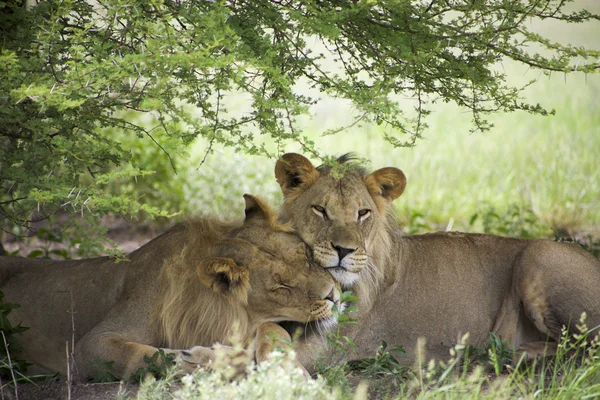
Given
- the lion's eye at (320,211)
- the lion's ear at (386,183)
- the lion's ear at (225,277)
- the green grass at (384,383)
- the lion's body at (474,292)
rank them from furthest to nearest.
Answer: the lion's body at (474,292), the lion's ear at (386,183), the lion's eye at (320,211), the lion's ear at (225,277), the green grass at (384,383)

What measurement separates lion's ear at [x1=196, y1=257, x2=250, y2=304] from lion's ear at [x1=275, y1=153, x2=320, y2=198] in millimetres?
601

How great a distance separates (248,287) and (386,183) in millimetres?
985

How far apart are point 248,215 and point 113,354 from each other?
2.99 ft

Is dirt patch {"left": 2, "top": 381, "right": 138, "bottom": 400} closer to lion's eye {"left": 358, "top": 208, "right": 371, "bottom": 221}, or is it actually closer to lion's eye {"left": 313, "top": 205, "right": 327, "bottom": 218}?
lion's eye {"left": 313, "top": 205, "right": 327, "bottom": 218}

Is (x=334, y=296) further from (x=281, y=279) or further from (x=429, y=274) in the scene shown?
(x=429, y=274)

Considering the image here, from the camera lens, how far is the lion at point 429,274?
394cm

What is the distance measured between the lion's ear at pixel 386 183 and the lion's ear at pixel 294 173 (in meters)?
0.29

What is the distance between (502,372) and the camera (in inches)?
158

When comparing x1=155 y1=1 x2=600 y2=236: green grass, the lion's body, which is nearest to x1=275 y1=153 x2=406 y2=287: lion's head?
the lion's body

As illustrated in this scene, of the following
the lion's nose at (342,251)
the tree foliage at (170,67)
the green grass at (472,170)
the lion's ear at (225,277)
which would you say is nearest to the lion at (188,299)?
the lion's ear at (225,277)

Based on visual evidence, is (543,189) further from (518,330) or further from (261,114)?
(261,114)

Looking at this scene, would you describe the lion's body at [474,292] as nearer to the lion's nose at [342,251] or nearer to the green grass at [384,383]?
the green grass at [384,383]

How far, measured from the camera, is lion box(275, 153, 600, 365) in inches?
155

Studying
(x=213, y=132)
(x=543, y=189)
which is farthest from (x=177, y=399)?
(x=543, y=189)
